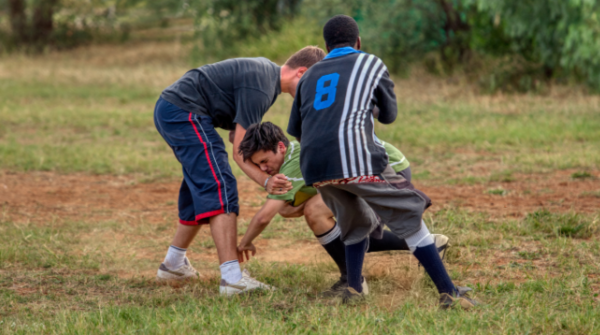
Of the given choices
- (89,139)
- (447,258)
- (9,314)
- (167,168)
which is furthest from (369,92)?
(89,139)

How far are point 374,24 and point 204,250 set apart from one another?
9898mm

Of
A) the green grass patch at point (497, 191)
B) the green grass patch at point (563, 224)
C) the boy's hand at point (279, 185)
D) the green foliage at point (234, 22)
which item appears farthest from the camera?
the green foliage at point (234, 22)

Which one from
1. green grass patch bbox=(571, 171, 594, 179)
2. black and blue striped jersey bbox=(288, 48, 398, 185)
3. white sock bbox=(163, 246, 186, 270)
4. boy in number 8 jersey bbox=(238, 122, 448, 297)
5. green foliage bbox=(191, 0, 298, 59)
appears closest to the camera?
black and blue striped jersey bbox=(288, 48, 398, 185)

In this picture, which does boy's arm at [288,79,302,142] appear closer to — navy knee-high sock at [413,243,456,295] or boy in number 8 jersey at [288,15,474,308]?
boy in number 8 jersey at [288,15,474,308]

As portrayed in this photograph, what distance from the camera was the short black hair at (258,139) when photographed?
3656mm

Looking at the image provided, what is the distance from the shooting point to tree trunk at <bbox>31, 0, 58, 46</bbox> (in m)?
24.7

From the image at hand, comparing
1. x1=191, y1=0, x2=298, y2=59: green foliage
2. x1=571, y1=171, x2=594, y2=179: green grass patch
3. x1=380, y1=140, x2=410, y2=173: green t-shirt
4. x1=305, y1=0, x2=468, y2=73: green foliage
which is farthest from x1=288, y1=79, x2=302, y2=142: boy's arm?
x1=191, y1=0, x2=298, y2=59: green foliage

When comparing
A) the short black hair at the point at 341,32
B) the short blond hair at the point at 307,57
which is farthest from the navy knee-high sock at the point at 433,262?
the short blond hair at the point at 307,57

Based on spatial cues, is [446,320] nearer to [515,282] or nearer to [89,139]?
[515,282]

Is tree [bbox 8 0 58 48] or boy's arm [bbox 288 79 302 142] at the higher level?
boy's arm [bbox 288 79 302 142]

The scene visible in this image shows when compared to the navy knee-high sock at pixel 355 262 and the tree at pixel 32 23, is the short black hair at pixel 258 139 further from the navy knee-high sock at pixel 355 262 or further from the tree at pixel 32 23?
the tree at pixel 32 23

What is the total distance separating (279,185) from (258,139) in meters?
0.30

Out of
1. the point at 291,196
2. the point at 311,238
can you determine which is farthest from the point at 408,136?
the point at 291,196

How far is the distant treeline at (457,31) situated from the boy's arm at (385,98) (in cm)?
722
